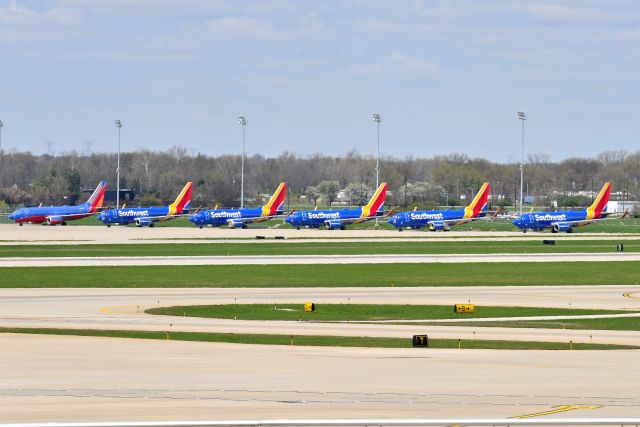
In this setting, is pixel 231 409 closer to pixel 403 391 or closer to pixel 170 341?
pixel 403 391

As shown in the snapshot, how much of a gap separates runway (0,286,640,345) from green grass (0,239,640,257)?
39.8m

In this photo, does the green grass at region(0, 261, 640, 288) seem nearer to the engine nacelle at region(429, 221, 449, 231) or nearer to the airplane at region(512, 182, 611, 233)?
the airplane at region(512, 182, 611, 233)

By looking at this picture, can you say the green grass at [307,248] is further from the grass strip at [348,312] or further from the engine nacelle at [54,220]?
the engine nacelle at [54,220]

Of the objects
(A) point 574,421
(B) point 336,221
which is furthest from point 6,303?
(B) point 336,221

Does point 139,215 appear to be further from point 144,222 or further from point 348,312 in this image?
point 348,312

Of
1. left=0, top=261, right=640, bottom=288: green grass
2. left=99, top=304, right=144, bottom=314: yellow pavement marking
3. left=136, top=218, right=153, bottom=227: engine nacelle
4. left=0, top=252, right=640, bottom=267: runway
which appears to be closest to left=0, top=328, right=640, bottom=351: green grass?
left=99, top=304, right=144, bottom=314: yellow pavement marking

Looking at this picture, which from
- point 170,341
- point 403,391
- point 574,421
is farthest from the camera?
point 170,341

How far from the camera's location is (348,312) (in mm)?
58781

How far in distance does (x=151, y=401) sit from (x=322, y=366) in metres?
8.91

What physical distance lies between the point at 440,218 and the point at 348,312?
403 feet

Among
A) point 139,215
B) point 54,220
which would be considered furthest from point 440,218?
point 54,220

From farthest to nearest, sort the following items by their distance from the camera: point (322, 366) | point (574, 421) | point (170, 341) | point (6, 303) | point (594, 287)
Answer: point (594, 287)
point (6, 303)
point (170, 341)
point (322, 366)
point (574, 421)

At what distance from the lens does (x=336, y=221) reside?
594 ft

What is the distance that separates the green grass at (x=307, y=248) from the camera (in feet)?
366
